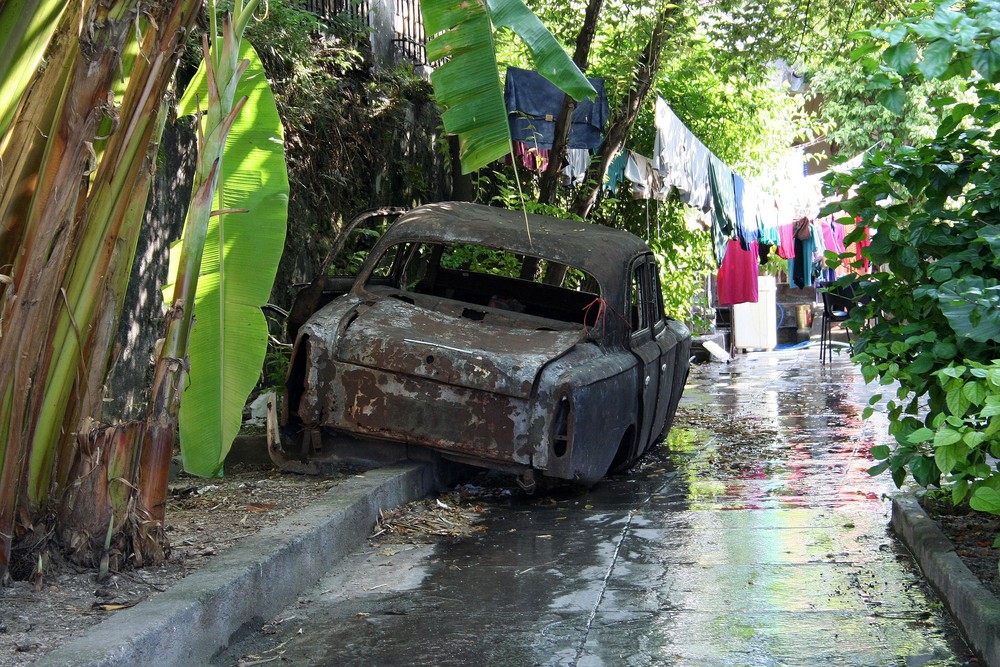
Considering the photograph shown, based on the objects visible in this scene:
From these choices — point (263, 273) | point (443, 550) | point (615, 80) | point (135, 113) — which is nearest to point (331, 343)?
point (443, 550)

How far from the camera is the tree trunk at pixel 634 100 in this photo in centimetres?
1231

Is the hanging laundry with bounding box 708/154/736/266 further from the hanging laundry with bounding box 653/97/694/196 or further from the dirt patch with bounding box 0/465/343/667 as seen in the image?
the dirt patch with bounding box 0/465/343/667

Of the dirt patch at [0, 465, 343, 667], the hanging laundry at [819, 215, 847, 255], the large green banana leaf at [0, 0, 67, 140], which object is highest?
the hanging laundry at [819, 215, 847, 255]

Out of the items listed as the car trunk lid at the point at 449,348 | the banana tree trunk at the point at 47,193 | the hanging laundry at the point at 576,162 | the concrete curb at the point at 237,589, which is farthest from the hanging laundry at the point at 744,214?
the banana tree trunk at the point at 47,193

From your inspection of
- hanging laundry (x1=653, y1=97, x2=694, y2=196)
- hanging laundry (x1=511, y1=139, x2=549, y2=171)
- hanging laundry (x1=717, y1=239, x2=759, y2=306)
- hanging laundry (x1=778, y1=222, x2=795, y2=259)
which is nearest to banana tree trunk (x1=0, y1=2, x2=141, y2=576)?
hanging laundry (x1=653, y1=97, x2=694, y2=196)

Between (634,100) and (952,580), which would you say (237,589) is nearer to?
(952,580)

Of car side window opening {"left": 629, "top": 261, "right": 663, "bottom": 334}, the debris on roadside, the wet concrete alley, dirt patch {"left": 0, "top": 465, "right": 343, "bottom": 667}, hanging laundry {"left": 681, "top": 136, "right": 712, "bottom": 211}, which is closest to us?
dirt patch {"left": 0, "top": 465, "right": 343, "bottom": 667}

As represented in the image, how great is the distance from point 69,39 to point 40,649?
92.2 inches

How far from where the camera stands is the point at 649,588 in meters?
5.09

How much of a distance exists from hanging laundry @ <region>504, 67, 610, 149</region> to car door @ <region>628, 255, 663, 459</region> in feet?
9.31

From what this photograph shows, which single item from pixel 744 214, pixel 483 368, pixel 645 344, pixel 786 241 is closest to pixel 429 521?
pixel 483 368

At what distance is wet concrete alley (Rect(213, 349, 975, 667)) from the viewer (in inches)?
165

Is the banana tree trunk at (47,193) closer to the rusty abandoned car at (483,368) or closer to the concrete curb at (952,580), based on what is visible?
the rusty abandoned car at (483,368)

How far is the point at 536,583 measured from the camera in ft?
17.2
